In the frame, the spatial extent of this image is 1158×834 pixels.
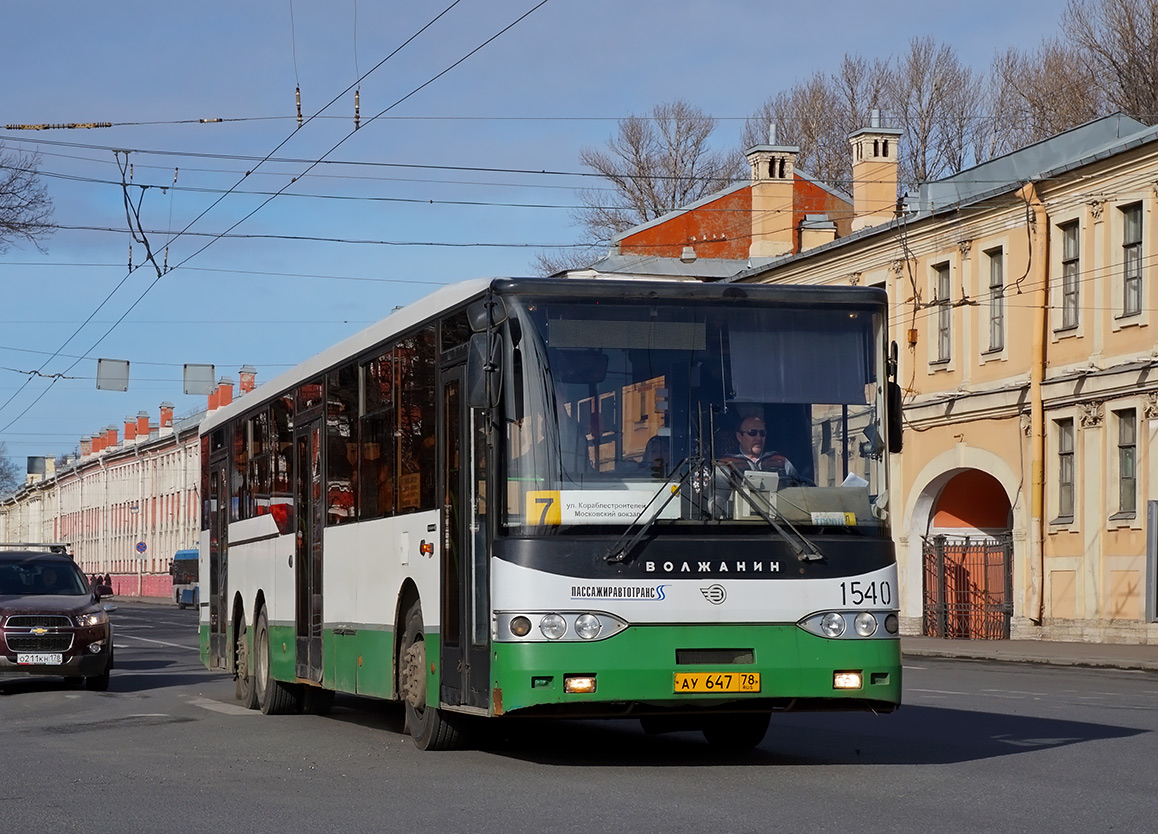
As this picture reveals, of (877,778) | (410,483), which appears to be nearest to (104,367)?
(410,483)

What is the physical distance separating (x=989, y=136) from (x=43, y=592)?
129 ft

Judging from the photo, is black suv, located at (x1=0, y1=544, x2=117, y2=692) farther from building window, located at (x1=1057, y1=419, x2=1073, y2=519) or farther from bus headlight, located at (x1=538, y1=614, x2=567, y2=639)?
building window, located at (x1=1057, y1=419, x2=1073, y2=519)

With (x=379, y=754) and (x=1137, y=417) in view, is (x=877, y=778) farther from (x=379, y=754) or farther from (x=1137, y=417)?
(x=1137, y=417)

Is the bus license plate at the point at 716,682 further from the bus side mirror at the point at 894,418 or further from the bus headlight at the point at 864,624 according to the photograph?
the bus side mirror at the point at 894,418

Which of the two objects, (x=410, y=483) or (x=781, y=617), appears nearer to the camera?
(x=781, y=617)

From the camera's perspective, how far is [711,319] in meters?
11.7

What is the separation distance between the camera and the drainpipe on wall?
3750 centimetres

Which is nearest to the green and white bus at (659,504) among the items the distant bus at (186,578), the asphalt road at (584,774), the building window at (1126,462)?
the asphalt road at (584,774)

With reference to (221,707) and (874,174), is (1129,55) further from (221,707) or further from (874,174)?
(221,707)

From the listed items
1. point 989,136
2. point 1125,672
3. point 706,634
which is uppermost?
point 989,136

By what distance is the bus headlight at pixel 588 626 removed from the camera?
1113 cm

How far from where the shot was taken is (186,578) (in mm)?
87938

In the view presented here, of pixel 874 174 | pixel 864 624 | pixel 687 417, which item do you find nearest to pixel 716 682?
pixel 864 624

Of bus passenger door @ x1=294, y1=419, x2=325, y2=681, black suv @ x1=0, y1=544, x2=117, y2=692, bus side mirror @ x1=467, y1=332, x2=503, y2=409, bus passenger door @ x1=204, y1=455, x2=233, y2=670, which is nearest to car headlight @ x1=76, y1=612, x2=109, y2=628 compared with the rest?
black suv @ x1=0, y1=544, x2=117, y2=692
